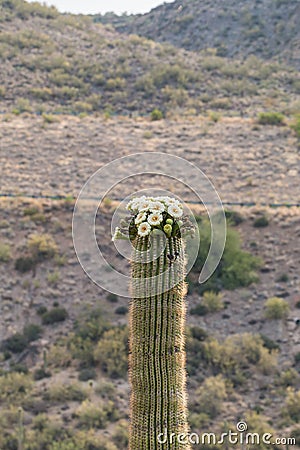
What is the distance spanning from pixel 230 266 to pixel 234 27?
140 feet

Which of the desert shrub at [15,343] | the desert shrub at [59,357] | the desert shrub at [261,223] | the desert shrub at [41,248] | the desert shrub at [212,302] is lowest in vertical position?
the desert shrub at [59,357]

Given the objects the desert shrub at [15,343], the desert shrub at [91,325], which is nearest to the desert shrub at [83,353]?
the desert shrub at [91,325]

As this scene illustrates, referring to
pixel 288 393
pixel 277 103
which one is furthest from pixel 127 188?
pixel 277 103

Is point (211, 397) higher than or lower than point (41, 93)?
lower

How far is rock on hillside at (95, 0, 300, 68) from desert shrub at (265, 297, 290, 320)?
3697 cm

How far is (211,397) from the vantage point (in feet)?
72.3

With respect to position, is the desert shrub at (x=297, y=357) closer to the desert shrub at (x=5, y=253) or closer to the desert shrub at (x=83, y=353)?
the desert shrub at (x=83, y=353)

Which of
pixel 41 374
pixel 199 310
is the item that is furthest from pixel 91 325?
pixel 199 310

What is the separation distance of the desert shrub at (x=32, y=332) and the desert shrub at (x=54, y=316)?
46cm

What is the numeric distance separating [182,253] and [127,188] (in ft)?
93.1

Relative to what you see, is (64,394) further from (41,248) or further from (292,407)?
(41,248)

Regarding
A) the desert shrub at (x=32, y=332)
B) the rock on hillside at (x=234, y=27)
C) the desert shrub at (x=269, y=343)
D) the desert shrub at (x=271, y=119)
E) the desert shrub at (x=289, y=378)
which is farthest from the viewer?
the rock on hillside at (x=234, y=27)

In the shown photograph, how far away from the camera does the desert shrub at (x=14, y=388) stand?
870 inches

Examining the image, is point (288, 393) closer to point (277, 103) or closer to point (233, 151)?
point (233, 151)
